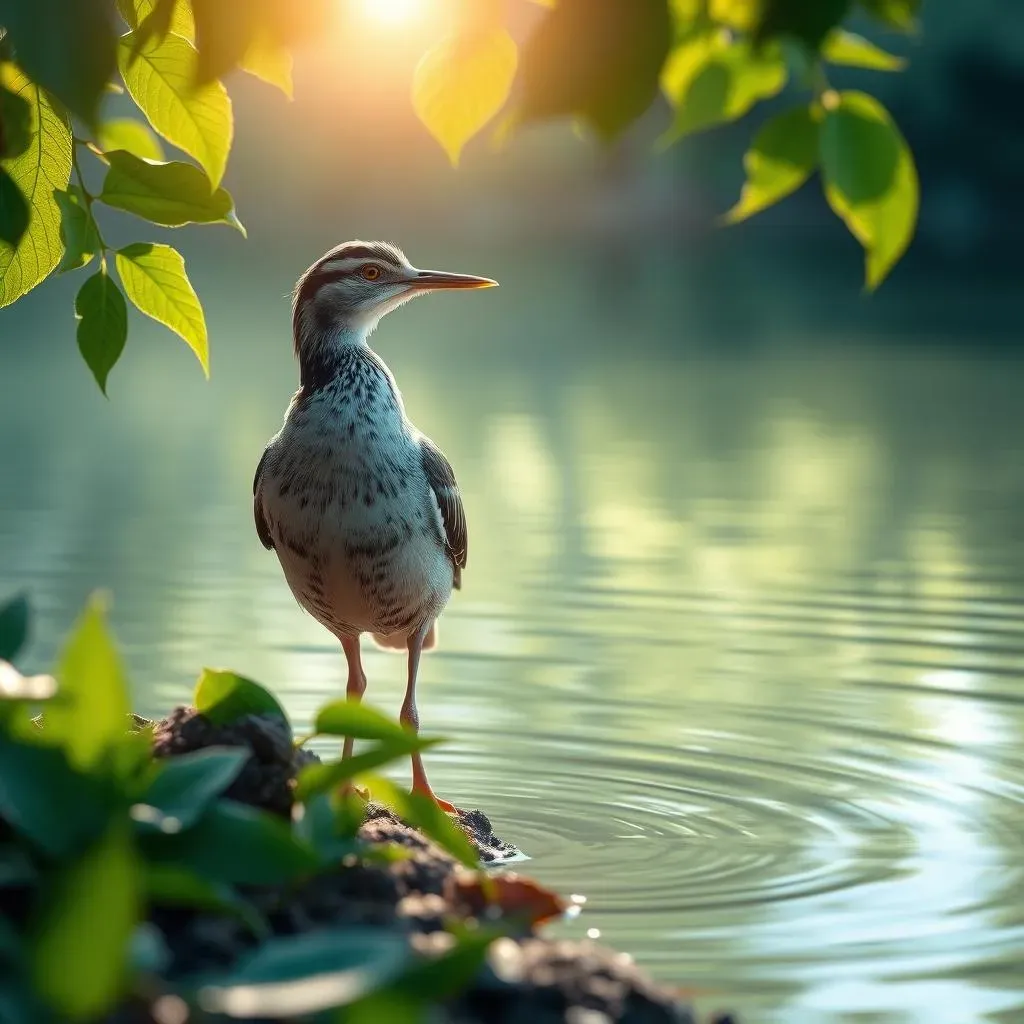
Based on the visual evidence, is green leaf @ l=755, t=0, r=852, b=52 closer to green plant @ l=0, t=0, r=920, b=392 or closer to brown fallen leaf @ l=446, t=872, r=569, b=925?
green plant @ l=0, t=0, r=920, b=392

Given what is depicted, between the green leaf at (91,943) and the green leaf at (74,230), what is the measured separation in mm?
1905

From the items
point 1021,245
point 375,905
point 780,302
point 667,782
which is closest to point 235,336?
point 780,302

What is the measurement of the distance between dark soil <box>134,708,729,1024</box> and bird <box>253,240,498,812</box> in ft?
7.03

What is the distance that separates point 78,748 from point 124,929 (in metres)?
1.05

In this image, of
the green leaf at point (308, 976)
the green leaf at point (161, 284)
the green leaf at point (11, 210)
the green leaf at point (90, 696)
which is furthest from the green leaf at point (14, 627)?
the green leaf at point (308, 976)

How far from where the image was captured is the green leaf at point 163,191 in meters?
4.55

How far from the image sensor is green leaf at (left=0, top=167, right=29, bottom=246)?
12.4 feet

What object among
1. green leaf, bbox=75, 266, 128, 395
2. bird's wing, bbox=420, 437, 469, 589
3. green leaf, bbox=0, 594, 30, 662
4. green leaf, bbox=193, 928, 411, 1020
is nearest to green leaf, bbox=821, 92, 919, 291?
green leaf, bbox=193, 928, 411, 1020

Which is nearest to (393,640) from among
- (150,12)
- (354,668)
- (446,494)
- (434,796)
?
(354,668)

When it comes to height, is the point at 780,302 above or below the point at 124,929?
above

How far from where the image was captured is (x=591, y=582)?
13703mm

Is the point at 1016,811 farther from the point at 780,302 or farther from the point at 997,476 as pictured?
the point at 780,302

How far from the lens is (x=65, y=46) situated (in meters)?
2.90

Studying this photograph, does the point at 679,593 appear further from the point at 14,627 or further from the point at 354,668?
the point at 14,627
